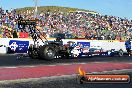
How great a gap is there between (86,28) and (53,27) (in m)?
5.98

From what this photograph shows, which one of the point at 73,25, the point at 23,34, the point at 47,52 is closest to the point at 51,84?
the point at 47,52

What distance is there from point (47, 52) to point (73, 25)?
18.9 m

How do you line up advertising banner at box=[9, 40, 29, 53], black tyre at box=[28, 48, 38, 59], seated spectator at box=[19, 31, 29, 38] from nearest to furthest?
black tyre at box=[28, 48, 38, 59] → advertising banner at box=[9, 40, 29, 53] → seated spectator at box=[19, 31, 29, 38]

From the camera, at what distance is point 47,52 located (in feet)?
66.8

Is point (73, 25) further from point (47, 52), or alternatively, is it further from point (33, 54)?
point (47, 52)

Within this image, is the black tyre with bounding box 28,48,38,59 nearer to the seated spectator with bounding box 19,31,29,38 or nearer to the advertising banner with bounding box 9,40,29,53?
the advertising banner with bounding box 9,40,29,53

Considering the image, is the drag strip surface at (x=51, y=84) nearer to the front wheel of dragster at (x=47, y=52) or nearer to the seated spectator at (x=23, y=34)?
the front wheel of dragster at (x=47, y=52)

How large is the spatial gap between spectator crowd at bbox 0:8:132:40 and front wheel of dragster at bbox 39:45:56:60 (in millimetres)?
7694

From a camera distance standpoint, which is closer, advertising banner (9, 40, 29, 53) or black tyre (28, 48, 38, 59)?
black tyre (28, 48, 38, 59)

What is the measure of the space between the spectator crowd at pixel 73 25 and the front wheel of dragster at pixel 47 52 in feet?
25.2

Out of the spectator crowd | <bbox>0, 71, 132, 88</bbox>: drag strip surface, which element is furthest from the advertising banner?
<bbox>0, 71, 132, 88</bbox>: drag strip surface

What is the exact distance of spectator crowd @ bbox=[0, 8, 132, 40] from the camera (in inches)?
1156

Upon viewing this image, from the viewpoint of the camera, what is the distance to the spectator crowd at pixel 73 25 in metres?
29.4

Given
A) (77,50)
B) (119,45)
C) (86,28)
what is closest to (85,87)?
(77,50)
